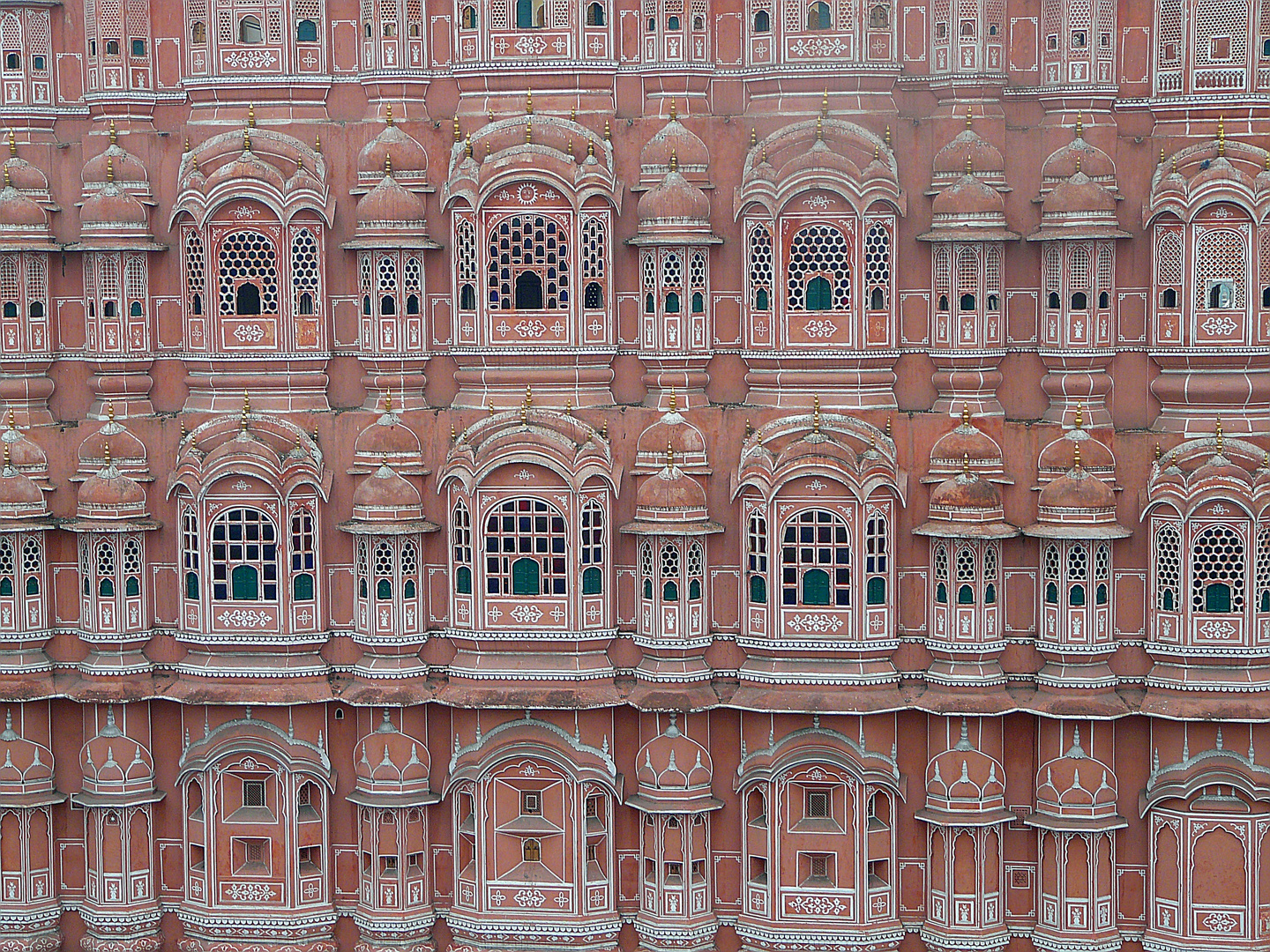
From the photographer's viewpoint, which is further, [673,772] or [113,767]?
[113,767]

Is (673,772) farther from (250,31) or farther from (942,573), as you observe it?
(250,31)

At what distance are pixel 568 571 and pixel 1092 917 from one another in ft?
37.8

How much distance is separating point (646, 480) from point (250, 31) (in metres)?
11.4

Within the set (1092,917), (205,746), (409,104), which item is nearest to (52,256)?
(409,104)

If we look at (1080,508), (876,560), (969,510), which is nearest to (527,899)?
(876,560)

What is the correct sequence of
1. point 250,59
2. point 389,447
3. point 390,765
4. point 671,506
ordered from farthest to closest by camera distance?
point 250,59 → point 390,765 → point 389,447 → point 671,506

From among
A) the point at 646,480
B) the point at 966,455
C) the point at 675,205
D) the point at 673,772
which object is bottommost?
the point at 673,772

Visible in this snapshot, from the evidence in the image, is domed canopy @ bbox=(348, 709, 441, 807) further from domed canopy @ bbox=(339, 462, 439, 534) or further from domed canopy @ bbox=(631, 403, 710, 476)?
domed canopy @ bbox=(631, 403, 710, 476)

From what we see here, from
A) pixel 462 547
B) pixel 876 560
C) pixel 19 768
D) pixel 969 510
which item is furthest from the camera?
pixel 19 768

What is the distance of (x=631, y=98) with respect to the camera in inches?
1316

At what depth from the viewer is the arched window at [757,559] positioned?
107 feet

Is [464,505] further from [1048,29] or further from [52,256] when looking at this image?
[1048,29]

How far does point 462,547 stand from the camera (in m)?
33.2

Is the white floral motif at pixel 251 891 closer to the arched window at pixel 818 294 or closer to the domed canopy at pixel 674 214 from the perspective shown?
the domed canopy at pixel 674 214
